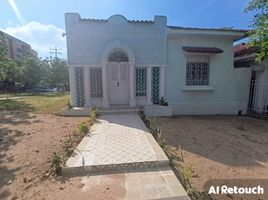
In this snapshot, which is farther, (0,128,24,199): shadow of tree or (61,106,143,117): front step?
(61,106,143,117): front step

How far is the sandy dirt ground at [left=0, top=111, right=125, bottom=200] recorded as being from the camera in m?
2.99

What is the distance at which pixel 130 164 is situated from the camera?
3781 mm

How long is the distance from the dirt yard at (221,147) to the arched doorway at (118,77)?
9.54ft

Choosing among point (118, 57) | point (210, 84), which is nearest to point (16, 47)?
point (118, 57)

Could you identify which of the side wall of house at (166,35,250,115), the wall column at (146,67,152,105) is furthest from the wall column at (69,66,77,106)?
the side wall of house at (166,35,250,115)

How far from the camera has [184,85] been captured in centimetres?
1016

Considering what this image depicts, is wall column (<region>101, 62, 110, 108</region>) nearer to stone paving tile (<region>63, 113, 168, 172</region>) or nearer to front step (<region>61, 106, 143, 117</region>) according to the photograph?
front step (<region>61, 106, 143, 117</region>)

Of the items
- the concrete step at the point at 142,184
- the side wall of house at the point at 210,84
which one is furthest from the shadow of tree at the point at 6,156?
the side wall of house at the point at 210,84

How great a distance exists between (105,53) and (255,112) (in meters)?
9.14

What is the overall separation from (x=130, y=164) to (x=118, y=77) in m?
6.57

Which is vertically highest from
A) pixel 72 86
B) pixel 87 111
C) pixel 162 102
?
pixel 72 86

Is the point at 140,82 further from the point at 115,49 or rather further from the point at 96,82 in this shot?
the point at 96,82

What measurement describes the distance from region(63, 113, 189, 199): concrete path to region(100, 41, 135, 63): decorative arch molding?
4610mm

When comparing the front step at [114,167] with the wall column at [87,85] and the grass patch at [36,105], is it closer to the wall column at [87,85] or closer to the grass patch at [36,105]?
the wall column at [87,85]
